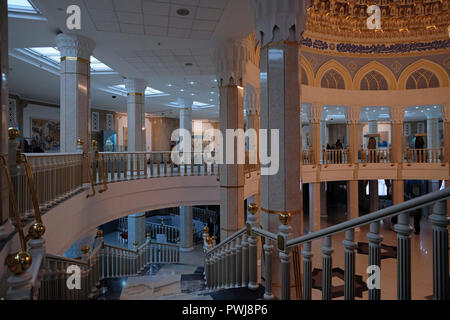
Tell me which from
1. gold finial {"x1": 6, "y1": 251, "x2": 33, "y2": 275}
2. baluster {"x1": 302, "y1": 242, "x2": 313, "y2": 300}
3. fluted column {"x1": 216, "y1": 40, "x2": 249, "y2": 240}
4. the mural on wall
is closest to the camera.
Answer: gold finial {"x1": 6, "y1": 251, "x2": 33, "y2": 275}

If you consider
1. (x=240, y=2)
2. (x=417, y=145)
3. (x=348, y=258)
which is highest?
(x=240, y=2)

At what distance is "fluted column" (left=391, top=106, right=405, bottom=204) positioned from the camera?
12688mm

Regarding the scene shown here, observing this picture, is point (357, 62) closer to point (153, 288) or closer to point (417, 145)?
point (417, 145)

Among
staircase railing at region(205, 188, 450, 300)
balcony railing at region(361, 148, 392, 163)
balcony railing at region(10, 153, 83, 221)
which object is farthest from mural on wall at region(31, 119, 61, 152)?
balcony railing at region(361, 148, 392, 163)

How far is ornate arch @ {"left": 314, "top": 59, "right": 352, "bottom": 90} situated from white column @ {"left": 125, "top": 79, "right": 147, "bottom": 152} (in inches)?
284

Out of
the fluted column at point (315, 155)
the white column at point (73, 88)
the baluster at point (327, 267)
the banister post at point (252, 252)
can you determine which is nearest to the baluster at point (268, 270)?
the banister post at point (252, 252)

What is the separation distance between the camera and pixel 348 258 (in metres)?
2.02

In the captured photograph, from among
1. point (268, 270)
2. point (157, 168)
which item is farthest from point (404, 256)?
point (157, 168)

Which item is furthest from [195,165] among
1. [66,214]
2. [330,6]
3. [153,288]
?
[330,6]

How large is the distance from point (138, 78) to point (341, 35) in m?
8.70

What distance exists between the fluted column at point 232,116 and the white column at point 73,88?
10.3 ft

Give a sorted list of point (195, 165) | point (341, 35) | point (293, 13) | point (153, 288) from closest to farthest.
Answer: point (293, 13)
point (153, 288)
point (195, 165)
point (341, 35)

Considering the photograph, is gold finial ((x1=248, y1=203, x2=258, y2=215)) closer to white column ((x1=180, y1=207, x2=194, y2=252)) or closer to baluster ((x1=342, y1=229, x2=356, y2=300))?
baluster ((x1=342, y1=229, x2=356, y2=300))
